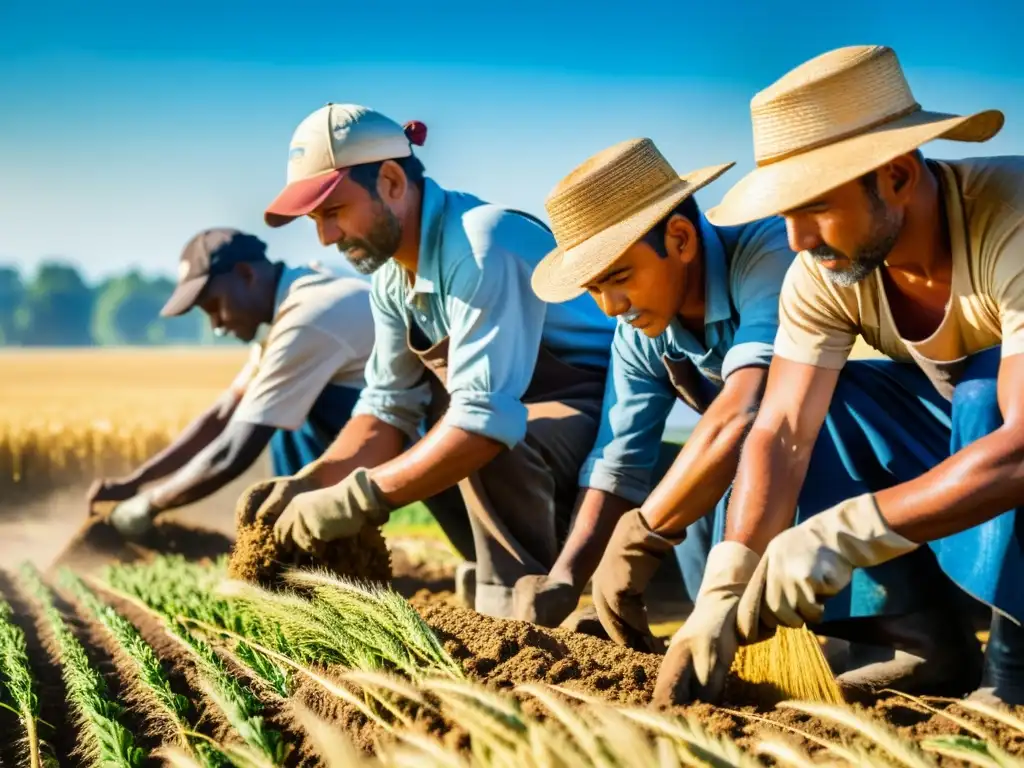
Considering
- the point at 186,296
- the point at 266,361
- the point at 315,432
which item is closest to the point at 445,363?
the point at 266,361

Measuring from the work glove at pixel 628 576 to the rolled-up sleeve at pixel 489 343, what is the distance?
875 millimetres

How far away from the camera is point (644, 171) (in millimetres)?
3732

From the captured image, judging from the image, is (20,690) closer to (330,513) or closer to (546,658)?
(330,513)

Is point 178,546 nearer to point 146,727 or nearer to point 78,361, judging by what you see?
point 146,727

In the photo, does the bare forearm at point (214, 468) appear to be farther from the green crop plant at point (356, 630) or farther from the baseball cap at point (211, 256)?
the green crop plant at point (356, 630)

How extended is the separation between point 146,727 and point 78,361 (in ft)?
60.7

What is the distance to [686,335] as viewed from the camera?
3934 millimetres

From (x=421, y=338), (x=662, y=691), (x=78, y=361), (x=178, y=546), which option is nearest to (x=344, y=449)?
(x=421, y=338)

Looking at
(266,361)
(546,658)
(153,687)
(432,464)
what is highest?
(266,361)

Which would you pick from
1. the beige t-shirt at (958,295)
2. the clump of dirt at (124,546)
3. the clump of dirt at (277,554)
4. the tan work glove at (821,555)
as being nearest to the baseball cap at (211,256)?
the clump of dirt at (124,546)

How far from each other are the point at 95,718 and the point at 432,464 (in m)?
1.49

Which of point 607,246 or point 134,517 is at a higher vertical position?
point 607,246

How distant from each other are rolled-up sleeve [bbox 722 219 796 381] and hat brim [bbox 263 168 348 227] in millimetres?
1531

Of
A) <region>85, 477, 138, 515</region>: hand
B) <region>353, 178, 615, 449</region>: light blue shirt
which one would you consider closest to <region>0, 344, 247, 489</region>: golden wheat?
<region>85, 477, 138, 515</region>: hand
